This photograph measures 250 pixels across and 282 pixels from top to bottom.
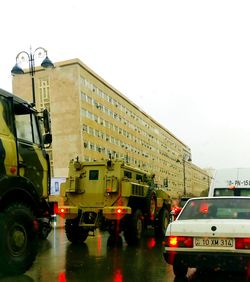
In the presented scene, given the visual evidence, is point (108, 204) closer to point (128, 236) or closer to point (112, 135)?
point (128, 236)

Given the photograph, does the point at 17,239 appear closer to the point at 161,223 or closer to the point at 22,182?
the point at 22,182

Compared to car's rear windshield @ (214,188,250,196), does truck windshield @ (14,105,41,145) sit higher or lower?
higher

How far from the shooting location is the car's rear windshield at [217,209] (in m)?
7.10

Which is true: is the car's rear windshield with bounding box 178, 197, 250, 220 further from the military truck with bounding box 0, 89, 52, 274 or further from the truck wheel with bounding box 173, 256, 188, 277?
the military truck with bounding box 0, 89, 52, 274

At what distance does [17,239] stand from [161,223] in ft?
33.9

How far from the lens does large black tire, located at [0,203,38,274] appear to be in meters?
7.00

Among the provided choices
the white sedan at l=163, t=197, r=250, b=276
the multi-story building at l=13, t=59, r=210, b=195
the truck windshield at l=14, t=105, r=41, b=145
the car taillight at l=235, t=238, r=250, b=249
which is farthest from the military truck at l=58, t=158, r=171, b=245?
the multi-story building at l=13, t=59, r=210, b=195

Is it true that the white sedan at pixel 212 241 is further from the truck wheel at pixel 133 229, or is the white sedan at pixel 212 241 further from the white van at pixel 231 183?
the truck wheel at pixel 133 229

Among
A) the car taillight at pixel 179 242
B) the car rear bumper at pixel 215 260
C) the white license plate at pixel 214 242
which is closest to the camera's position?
the car rear bumper at pixel 215 260

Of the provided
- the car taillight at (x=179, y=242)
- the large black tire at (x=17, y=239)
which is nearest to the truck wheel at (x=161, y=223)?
the large black tire at (x=17, y=239)

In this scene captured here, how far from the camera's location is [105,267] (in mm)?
8789

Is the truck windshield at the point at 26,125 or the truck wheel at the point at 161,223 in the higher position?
the truck windshield at the point at 26,125

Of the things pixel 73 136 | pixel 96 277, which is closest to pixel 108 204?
pixel 96 277

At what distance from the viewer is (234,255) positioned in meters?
6.29
